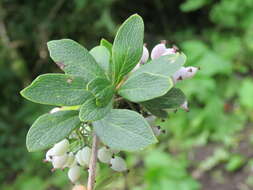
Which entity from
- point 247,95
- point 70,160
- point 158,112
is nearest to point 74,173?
point 70,160

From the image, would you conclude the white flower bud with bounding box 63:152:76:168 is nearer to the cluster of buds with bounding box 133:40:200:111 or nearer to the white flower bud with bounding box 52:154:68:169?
the white flower bud with bounding box 52:154:68:169

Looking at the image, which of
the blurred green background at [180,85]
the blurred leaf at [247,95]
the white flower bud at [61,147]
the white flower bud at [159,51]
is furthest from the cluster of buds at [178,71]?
the blurred leaf at [247,95]

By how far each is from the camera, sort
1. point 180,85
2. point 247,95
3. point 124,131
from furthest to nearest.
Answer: point 180,85 → point 247,95 → point 124,131

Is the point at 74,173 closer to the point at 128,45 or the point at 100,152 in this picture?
the point at 100,152

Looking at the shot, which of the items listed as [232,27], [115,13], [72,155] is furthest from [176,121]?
[72,155]

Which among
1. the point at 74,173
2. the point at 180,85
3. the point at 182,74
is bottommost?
the point at 180,85

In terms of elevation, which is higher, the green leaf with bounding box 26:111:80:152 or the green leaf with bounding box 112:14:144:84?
the green leaf with bounding box 112:14:144:84

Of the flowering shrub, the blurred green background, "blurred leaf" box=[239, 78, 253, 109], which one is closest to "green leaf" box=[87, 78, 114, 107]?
the flowering shrub
